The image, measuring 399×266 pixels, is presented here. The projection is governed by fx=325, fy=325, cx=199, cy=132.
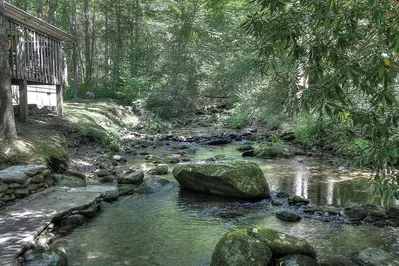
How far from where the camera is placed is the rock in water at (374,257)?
4.51 metres

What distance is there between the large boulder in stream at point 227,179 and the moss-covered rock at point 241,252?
9.89 feet

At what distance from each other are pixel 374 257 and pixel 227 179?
3.61 metres

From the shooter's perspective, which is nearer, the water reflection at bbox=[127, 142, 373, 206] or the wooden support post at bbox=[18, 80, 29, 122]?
the water reflection at bbox=[127, 142, 373, 206]

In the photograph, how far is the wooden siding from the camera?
9.66m

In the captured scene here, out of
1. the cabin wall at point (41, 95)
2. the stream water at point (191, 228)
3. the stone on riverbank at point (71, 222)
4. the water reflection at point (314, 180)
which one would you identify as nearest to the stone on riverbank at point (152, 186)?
the stream water at point (191, 228)

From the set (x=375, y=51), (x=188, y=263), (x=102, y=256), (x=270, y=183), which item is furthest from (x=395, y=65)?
(x=270, y=183)

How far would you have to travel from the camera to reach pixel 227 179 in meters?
7.65

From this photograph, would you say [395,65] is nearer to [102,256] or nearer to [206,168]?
[102,256]

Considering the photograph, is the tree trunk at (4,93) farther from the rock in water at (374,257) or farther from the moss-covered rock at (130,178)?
the rock in water at (374,257)

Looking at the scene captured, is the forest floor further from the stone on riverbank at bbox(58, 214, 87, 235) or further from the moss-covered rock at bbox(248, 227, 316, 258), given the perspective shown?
the moss-covered rock at bbox(248, 227, 316, 258)

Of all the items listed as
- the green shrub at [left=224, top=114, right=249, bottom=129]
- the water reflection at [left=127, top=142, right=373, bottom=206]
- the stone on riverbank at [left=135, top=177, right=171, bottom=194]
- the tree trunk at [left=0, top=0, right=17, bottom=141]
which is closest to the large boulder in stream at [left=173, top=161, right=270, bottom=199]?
the stone on riverbank at [left=135, top=177, right=171, bottom=194]

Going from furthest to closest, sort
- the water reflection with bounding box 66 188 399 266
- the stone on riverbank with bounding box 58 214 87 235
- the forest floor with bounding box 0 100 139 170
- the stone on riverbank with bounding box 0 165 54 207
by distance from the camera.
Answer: the forest floor with bounding box 0 100 139 170 < the stone on riverbank with bounding box 0 165 54 207 < the stone on riverbank with bounding box 58 214 87 235 < the water reflection with bounding box 66 188 399 266

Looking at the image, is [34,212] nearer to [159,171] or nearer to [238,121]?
[159,171]

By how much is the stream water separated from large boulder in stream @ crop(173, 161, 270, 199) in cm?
22
